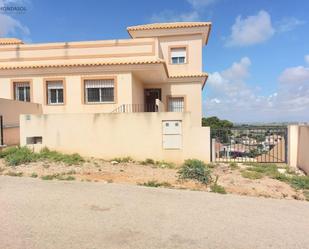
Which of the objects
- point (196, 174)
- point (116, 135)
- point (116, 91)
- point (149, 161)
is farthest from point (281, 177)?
point (116, 91)

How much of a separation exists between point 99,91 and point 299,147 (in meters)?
10.1

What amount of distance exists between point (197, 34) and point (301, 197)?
14.5 metres

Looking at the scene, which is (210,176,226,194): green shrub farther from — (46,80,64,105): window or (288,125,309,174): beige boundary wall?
(46,80,64,105): window

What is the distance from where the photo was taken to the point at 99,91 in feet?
46.8

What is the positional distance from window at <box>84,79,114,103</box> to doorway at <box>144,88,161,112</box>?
4.68m

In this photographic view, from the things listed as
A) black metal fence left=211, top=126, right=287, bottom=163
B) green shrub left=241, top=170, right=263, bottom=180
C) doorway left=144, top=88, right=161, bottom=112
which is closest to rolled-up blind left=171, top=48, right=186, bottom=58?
doorway left=144, top=88, right=161, bottom=112

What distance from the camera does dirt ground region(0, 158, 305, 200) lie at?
7.21 metres

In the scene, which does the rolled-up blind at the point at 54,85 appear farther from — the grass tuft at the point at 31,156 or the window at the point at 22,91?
the grass tuft at the point at 31,156

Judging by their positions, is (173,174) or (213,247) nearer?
(213,247)

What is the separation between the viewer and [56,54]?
49.2 feet

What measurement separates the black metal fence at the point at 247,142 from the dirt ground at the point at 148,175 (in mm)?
1753

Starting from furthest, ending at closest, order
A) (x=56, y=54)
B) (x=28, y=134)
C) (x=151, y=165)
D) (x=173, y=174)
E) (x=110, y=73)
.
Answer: (x=56, y=54)
(x=110, y=73)
(x=28, y=134)
(x=151, y=165)
(x=173, y=174)

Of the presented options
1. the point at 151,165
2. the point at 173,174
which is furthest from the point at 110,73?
the point at 173,174

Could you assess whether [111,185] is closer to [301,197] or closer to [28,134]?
[301,197]
